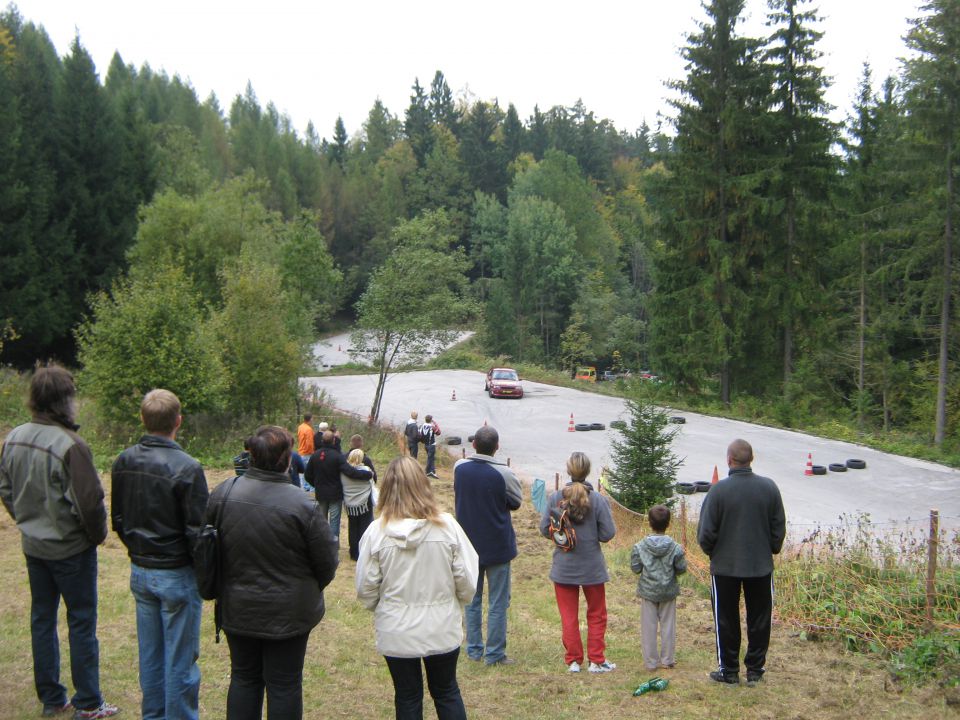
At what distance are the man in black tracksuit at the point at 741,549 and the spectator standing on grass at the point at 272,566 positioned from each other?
295 centimetres

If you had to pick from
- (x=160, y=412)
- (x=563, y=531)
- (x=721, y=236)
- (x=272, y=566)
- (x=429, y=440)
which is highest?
(x=721, y=236)

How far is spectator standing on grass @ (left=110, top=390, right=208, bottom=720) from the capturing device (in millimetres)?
4012

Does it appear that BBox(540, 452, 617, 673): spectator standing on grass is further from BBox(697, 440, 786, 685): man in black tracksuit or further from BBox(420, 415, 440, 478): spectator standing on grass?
BBox(420, 415, 440, 478): spectator standing on grass

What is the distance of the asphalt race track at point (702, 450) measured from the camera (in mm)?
17500

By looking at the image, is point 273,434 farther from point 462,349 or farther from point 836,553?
point 462,349

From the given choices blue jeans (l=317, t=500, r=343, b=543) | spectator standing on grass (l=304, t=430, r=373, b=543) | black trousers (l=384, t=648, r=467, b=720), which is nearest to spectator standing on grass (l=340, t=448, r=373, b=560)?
spectator standing on grass (l=304, t=430, r=373, b=543)

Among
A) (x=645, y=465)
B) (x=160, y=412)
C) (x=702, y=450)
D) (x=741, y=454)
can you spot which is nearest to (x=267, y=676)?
(x=160, y=412)

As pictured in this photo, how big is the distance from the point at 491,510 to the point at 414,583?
1971 mm

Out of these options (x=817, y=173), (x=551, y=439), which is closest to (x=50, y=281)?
(x=551, y=439)

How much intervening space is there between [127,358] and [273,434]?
16.6m

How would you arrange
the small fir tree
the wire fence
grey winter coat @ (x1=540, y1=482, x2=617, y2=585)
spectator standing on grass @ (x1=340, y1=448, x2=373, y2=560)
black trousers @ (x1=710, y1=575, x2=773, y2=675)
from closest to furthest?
black trousers @ (x1=710, y1=575, x2=773, y2=675) < grey winter coat @ (x1=540, y1=482, x2=617, y2=585) < the wire fence < spectator standing on grass @ (x1=340, y1=448, x2=373, y2=560) < the small fir tree

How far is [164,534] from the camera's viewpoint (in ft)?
13.2

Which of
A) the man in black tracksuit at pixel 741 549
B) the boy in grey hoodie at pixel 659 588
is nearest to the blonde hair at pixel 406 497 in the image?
the man in black tracksuit at pixel 741 549

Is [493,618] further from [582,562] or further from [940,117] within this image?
[940,117]
